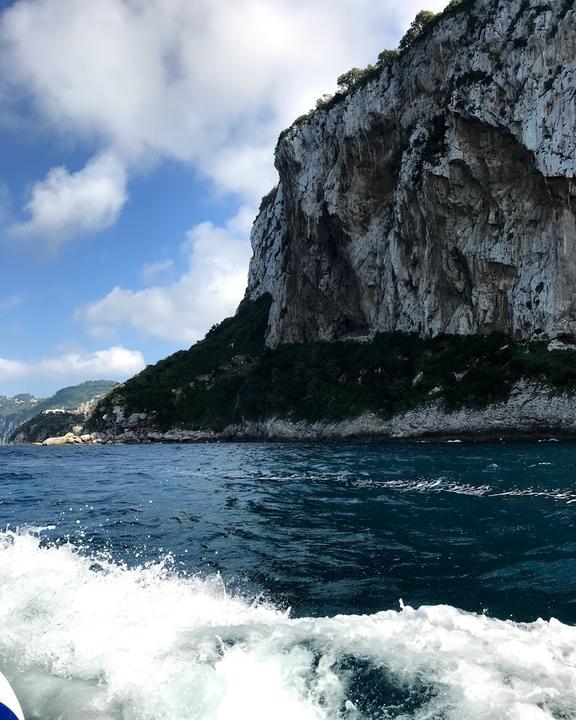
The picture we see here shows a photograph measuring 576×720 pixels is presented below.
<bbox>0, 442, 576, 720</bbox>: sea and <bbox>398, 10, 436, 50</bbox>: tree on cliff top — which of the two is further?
<bbox>398, 10, 436, 50</bbox>: tree on cliff top

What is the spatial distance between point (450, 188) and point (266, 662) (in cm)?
5741

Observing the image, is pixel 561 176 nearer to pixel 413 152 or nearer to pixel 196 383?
pixel 413 152

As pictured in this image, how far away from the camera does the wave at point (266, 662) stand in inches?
177

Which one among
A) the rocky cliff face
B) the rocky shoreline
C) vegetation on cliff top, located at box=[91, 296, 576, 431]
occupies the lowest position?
the rocky shoreline

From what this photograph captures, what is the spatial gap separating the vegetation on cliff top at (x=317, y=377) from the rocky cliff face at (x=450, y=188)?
3258 millimetres

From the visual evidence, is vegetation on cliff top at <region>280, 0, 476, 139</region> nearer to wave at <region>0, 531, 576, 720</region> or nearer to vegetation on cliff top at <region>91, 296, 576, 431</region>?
vegetation on cliff top at <region>91, 296, 576, 431</region>

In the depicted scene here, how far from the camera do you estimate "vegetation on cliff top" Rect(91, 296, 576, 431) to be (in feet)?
157

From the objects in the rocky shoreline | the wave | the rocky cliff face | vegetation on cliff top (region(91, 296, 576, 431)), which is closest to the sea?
the wave

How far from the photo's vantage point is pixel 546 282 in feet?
155

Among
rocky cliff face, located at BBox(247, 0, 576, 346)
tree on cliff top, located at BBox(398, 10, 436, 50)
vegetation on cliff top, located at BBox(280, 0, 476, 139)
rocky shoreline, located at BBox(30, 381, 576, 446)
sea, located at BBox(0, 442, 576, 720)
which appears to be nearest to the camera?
sea, located at BBox(0, 442, 576, 720)

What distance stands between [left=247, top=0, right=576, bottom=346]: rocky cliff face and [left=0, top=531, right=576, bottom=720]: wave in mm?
46365

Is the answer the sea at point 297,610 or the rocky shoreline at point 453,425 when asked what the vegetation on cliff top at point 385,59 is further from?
the sea at point 297,610

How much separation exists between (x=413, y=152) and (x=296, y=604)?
200 feet

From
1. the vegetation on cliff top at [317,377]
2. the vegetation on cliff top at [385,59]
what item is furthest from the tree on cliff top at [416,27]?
the vegetation on cliff top at [317,377]
